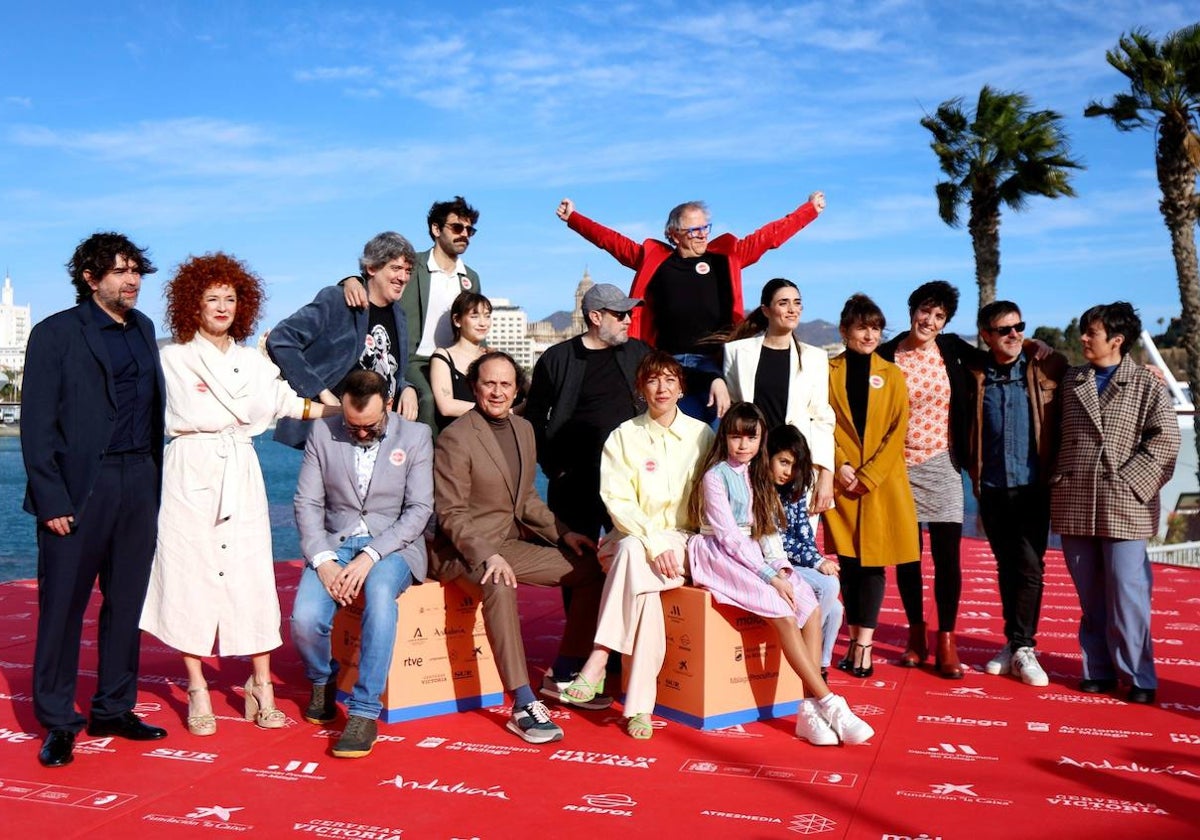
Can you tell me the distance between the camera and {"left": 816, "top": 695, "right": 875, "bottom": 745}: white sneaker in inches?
160

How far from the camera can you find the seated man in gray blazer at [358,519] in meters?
4.20

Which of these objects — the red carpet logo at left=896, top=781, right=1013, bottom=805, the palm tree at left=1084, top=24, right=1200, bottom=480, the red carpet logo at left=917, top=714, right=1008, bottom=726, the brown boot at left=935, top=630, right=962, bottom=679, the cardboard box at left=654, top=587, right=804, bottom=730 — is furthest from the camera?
the palm tree at left=1084, top=24, right=1200, bottom=480

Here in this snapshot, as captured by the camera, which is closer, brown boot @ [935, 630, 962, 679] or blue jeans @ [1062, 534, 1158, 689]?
blue jeans @ [1062, 534, 1158, 689]

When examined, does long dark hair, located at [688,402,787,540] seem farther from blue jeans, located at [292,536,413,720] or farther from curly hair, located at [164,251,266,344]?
curly hair, located at [164,251,266,344]

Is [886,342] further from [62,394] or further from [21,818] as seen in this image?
[21,818]

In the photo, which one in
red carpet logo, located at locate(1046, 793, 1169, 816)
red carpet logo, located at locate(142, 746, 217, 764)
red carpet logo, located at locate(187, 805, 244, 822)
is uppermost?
red carpet logo, located at locate(1046, 793, 1169, 816)

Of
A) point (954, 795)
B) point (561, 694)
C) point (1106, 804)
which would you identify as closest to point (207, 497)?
point (561, 694)

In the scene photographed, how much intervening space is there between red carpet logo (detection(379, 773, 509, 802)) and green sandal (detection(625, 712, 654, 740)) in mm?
724

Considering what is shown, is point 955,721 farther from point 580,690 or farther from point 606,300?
point 606,300

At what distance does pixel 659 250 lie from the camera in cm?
548

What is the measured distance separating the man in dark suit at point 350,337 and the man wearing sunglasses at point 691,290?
1.23m

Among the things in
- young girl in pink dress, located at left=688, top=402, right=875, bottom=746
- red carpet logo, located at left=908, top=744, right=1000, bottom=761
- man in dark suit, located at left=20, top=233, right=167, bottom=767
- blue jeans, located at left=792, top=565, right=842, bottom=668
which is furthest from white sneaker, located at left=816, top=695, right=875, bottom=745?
man in dark suit, located at left=20, top=233, right=167, bottom=767

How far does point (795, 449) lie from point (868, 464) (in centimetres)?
65

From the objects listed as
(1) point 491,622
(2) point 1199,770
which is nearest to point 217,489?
(1) point 491,622
